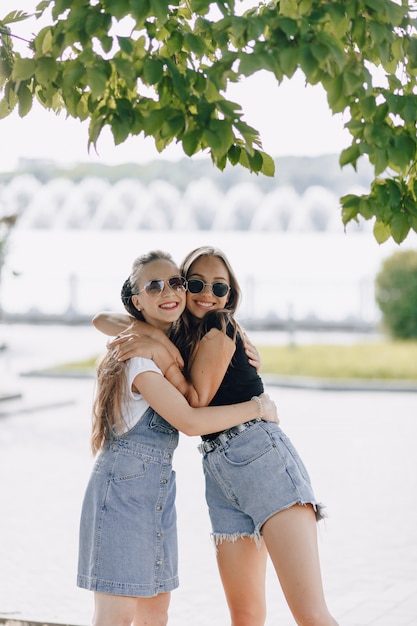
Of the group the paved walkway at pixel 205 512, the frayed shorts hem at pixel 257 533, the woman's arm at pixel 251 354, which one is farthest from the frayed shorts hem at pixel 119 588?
the paved walkway at pixel 205 512

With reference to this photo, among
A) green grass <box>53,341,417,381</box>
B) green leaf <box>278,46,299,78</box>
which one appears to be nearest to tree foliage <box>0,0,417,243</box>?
green leaf <box>278,46,299,78</box>

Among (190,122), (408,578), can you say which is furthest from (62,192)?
(190,122)

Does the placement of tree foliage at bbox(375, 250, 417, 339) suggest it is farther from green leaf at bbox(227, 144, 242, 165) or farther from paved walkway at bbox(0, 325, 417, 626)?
green leaf at bbox(227, 144, 242, 165)

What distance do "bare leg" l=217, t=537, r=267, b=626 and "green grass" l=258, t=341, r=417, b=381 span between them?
46.0 feet

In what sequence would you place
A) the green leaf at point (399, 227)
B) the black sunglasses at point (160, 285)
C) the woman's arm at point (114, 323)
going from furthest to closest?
1. the woman's arm at point (114, 323)
2. the black sunglasses at point (160, 285)
3. the green leaf at point (399, 227)

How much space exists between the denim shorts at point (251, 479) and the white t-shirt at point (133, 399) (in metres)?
0.29

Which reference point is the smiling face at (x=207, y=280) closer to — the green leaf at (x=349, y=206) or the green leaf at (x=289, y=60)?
the green leaf at (x=349, y=206)

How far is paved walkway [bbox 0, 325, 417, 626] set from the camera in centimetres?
597

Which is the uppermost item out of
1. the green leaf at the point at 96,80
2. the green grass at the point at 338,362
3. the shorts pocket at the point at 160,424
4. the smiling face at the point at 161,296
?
the green leaf at the point at 96,80

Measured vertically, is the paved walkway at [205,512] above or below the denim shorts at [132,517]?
below

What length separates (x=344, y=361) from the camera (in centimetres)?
1919

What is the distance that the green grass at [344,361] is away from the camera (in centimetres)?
1808

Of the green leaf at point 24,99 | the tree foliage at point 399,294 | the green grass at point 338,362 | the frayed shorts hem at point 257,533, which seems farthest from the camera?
the tree foliage at point 399,294

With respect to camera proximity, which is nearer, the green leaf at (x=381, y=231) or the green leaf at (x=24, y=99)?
the green leaf at (x=24, y=99)
